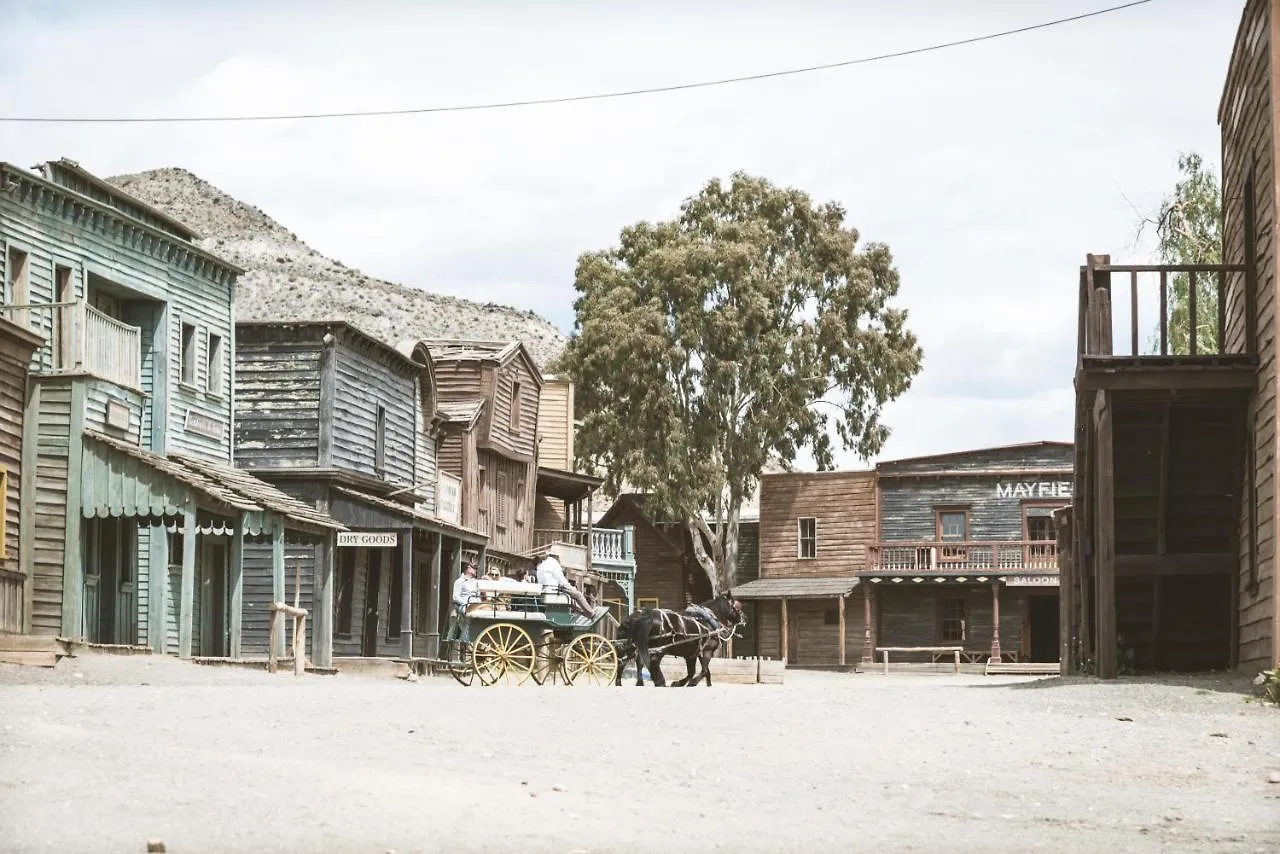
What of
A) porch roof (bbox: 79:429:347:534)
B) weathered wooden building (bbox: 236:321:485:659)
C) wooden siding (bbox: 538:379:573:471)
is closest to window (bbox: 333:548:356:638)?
weathered wooden building (bbox: 236:321:485:659)

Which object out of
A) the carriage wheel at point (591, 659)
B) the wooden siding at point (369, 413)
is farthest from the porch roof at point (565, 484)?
the carriage wheel at point (591, 659)

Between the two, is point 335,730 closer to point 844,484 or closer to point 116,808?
point 116,808

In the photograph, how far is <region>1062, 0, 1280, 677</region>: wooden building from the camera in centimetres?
2130

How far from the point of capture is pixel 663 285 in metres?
58.6

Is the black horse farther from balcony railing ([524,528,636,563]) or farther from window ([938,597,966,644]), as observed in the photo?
window ([938,597,966,644])

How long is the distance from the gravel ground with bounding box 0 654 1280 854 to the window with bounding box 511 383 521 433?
3174 cm

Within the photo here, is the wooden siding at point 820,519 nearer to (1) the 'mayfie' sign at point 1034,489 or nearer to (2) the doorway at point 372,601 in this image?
(1) the 'mayfie' sign at point 1034,489

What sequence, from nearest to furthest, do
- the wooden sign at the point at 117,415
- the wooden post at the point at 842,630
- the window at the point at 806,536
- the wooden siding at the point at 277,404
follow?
the wooden sign at the point at 117,415 < the wooden siding at the point at 277,404 < the wooden post at the point at 842,630 < the window at the point at 806,536

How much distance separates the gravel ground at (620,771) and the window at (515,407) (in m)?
31.7

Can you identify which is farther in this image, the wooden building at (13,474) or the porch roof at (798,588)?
the porch roof at (798,588)

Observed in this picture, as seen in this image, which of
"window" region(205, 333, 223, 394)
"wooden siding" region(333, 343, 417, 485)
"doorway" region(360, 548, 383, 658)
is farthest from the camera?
"doorway" region(360, 548, 383, 658)

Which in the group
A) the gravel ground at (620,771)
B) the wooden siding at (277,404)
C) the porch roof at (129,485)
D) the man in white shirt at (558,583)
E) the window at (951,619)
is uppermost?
the wooden siding at (277,404)

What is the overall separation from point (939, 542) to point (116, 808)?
4783 cm

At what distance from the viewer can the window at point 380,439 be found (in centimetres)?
3909
